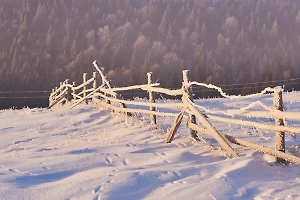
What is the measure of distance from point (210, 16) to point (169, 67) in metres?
46.7

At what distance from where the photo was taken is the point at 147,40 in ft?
346

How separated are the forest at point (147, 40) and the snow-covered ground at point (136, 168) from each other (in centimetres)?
5743

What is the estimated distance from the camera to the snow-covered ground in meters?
3.45

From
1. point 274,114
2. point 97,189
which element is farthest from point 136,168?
point 274,114

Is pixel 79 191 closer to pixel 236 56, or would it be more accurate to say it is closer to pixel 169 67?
pixel 169 67

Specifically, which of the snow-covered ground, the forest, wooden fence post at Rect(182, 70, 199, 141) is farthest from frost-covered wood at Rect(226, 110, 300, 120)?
the forest

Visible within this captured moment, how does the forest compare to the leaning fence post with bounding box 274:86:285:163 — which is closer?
the leaning fence post with bounding box 274:86:285:163

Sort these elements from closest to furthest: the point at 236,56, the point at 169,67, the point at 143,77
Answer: the point at 143,77 < the point at 169,67 < the point at 236,56

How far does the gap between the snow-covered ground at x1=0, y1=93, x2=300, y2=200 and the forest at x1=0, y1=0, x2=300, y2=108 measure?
57.4 metres

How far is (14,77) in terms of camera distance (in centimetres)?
6344

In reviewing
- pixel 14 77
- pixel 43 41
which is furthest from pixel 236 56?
pixel 14 77

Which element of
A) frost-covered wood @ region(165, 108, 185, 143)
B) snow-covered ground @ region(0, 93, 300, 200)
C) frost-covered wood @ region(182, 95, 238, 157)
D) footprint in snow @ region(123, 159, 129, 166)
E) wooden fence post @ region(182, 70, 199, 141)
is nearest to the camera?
snow-covered ground @ region(0, 93, 300, 200)

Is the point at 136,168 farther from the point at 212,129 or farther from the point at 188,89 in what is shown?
the point at 188,89

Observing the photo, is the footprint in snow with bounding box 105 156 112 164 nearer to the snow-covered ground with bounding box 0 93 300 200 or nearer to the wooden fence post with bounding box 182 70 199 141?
the snow-covered ground with bounding box 0 93 300 200
